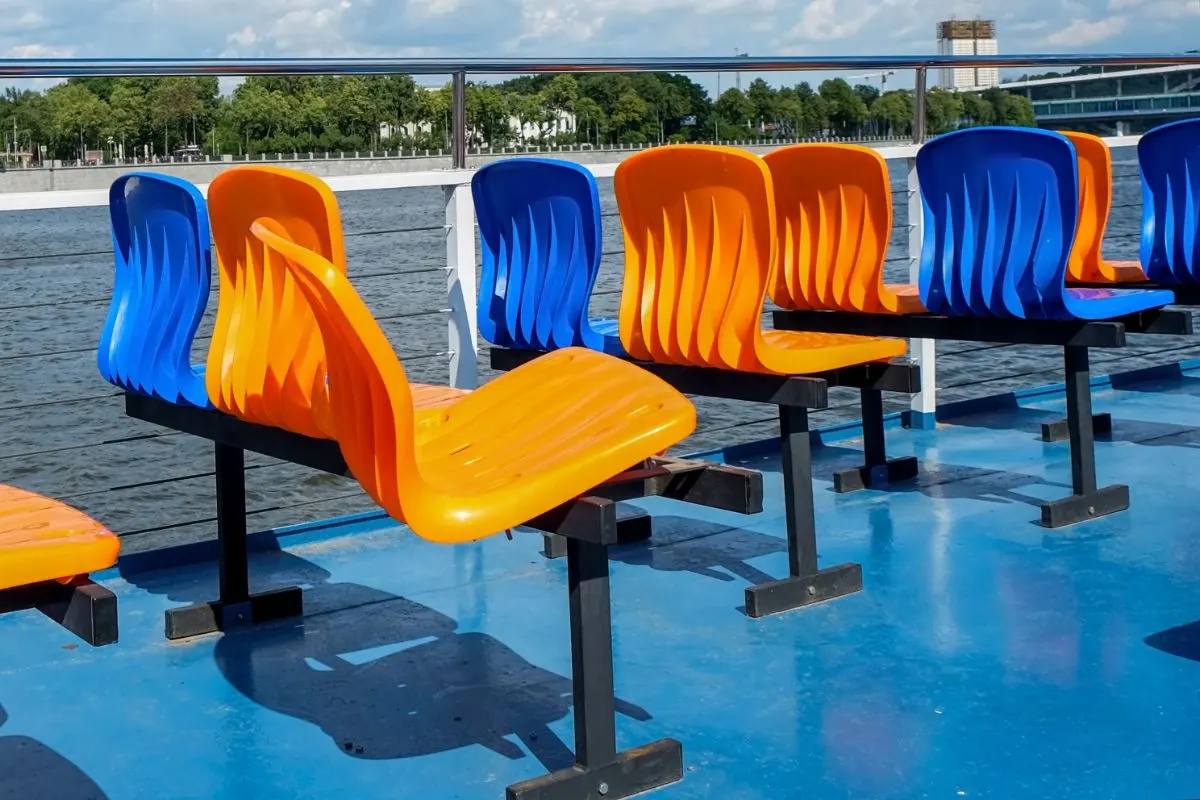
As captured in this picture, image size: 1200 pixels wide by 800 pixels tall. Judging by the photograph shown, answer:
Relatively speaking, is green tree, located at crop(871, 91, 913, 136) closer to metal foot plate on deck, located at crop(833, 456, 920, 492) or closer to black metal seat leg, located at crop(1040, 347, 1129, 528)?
metal foot plate on deck, located at crop(833, 456, 920, 492)

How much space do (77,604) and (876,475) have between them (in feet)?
11.6

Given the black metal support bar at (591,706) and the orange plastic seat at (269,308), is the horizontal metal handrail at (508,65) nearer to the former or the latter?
the orange plastic seat at (269,308)

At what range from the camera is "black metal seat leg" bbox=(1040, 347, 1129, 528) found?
454 cm

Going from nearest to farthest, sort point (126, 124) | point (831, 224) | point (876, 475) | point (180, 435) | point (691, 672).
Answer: point (691, 672), point (831, 224), point (876, 475), point (126, 124), point (180, 435)

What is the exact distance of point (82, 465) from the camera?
2086 centimetres

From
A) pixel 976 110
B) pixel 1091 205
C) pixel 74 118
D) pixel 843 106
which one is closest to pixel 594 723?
pixel 1091 205

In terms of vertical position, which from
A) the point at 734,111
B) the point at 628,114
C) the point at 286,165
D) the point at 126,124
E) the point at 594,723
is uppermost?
the point at 126,124

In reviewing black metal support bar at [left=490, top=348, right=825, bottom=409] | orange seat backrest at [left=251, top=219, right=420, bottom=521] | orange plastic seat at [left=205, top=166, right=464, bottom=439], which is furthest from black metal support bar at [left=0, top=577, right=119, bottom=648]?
black metal support bar at [left=490, top=348, right=825, bottom=409]

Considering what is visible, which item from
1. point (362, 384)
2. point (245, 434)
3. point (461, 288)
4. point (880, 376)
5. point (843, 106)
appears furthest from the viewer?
point (843, 106)

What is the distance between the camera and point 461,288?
5051 mm

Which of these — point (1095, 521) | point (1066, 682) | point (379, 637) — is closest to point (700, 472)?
point (1066, 682)

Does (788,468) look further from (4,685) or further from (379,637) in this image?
(4,685)

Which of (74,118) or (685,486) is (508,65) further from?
(74,118)

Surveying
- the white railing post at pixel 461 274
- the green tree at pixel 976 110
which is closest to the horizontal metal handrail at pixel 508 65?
the white railing post at pixel 461 274
